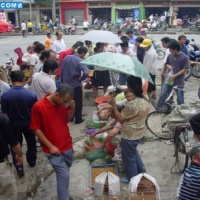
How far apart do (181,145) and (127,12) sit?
3211 centimetres

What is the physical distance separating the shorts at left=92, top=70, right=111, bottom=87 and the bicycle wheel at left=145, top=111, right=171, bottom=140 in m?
1.88

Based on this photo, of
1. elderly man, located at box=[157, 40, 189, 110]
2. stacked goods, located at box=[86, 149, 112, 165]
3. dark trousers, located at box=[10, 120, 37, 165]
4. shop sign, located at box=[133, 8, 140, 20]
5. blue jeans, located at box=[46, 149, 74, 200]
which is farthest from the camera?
shop sign, located at box=[133, 8, 140, 20]

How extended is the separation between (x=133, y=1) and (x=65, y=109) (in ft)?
106

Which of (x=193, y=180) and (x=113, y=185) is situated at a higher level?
(x=193, y=180)

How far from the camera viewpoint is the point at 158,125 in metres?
6.12

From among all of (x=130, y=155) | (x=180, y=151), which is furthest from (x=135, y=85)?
(x=180, y=151)

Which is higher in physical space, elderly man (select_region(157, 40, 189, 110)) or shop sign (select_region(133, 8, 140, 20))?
shop sign (select_region(133, 8, 140, 20))

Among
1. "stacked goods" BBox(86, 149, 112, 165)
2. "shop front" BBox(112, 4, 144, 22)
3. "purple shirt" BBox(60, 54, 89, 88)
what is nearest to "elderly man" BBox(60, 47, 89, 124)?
"purple shirt" BBox(60, 54, 89, 88)

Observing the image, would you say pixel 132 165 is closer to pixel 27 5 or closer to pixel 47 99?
pixel 47 99

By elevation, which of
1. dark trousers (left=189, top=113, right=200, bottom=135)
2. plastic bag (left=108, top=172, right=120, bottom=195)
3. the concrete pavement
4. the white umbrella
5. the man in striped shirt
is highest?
the white umbrella

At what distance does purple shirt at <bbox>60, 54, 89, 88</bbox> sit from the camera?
6.05 m

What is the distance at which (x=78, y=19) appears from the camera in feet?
119

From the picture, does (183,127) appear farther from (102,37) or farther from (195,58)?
(195,58)

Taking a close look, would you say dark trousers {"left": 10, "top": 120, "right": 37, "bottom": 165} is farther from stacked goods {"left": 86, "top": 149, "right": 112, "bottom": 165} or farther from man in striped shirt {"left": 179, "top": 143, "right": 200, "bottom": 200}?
man in striped shirt {"left": 179, "top": 143, "right": 200, "bottom": 200}
